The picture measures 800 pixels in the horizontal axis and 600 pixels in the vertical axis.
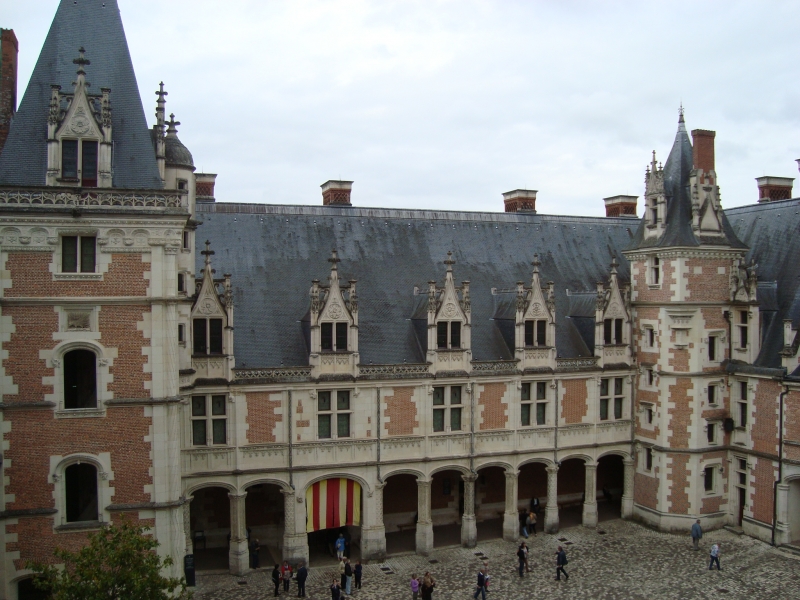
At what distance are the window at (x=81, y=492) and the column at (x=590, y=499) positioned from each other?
22.0 metres

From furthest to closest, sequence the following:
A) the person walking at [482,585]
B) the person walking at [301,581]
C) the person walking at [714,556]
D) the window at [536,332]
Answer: the window at [536,332], the person walking at [714,556], the person walking at [301,581], the person walking at [482,585]

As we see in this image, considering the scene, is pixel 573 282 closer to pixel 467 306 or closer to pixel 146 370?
pixel 467 306

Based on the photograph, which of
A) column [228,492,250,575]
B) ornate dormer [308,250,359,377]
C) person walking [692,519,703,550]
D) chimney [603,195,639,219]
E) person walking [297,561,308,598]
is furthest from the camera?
chimney [603,195,639,219]

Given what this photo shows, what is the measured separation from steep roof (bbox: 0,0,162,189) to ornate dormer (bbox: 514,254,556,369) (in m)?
17.0

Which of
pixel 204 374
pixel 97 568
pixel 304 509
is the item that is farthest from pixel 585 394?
pixel 97 568

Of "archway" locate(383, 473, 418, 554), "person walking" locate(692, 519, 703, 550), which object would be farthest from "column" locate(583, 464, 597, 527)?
"archway" locate(383, 473, 418, 554)

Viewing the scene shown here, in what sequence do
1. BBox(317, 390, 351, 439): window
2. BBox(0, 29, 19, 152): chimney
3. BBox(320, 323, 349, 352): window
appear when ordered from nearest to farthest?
BBox(0, 29, 19, 152): chimney
BBox(320, 323, 349, 352): window
BBox(317, 390, 351, 439): window

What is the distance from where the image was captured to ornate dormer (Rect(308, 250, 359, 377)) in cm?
3048

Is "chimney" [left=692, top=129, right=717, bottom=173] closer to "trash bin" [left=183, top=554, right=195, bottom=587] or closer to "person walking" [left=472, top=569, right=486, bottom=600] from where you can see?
"person walking" [left=472, top=569, right=486, bottom=600]

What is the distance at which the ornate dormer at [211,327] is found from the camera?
29.3m

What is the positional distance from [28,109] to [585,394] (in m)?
25.8

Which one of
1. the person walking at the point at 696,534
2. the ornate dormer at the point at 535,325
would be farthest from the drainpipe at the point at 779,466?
the ornate dormer at the point at 535,325

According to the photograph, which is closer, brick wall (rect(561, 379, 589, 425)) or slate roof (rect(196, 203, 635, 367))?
slate roof (rect(196, 203, 635, 367))

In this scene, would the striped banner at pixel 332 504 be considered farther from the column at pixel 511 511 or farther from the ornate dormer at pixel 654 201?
the ornate dormer at pixel 654 201
